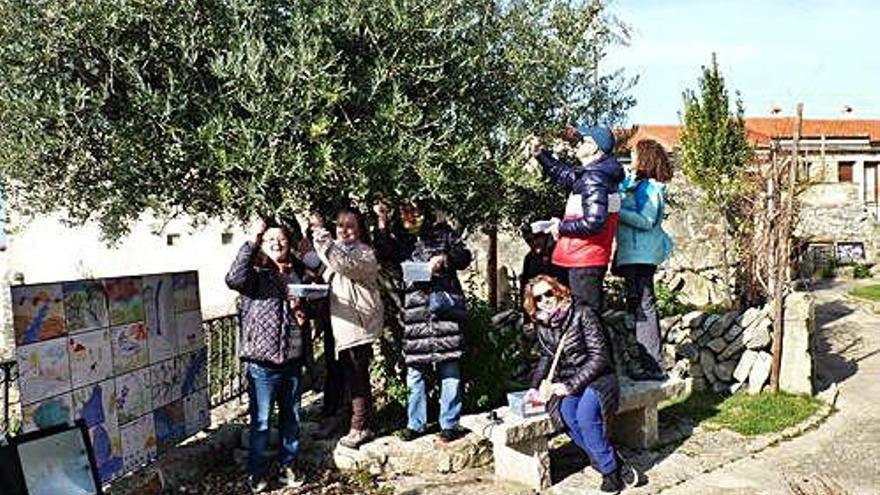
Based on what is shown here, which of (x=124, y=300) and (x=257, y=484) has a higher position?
(x=124, y=300)

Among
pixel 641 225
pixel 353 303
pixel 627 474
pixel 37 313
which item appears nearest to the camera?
pixel 37 313

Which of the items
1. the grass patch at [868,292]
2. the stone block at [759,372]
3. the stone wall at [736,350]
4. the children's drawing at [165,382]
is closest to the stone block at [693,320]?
the stone wall at [736,350]

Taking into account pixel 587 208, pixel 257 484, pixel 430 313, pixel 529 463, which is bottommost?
pixel 257 484

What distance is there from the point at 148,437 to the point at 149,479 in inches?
11.7

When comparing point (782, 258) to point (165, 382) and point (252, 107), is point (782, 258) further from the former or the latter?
point (165, 382)

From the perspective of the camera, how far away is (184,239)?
16750 millimetres

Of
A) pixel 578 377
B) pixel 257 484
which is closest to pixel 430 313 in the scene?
pixel 578 377

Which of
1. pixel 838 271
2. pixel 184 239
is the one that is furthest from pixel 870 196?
pixel 184 239

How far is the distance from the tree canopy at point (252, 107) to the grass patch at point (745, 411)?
2725 mm

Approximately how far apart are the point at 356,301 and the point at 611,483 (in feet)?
6.83

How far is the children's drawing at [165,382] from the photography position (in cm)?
588

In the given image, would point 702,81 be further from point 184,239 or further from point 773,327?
point 773,327

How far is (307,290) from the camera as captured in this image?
5.65 m

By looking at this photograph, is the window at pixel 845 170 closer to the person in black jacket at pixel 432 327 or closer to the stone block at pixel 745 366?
the stone block at pixel 745 366
